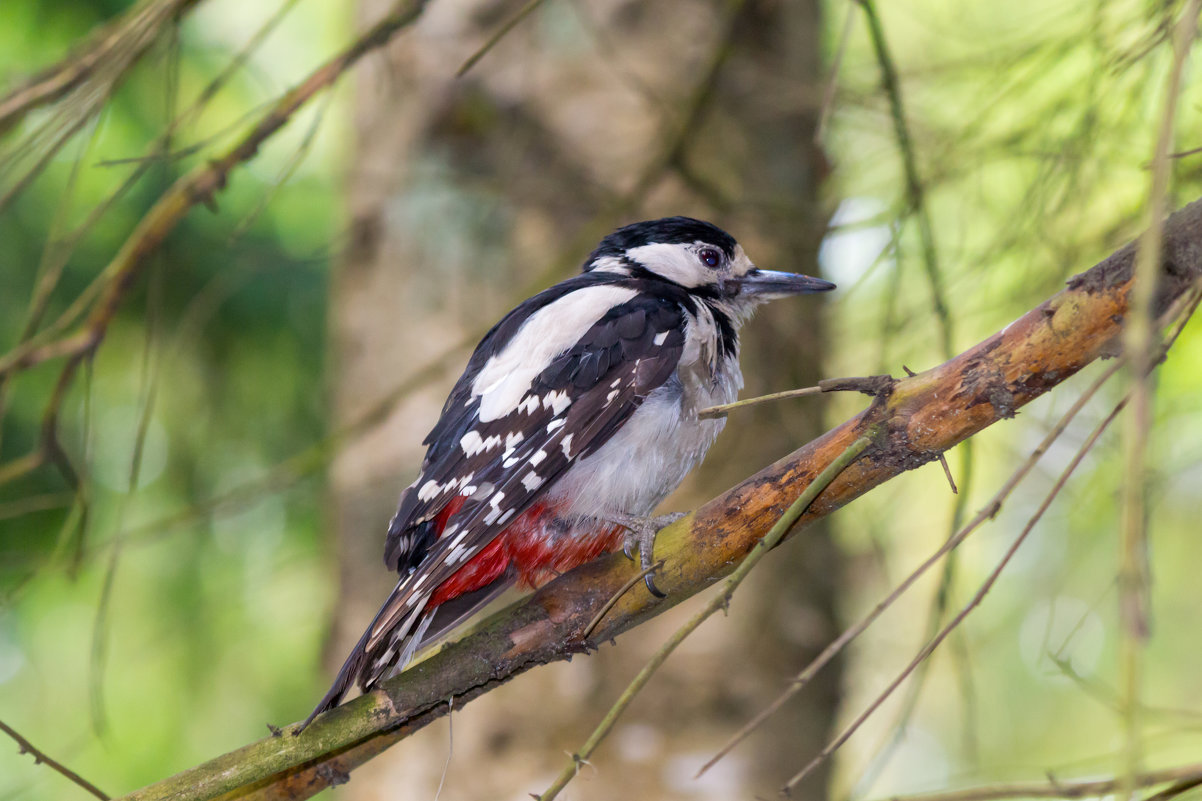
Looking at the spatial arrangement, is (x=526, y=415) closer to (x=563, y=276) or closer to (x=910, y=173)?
(x=910, y=173)

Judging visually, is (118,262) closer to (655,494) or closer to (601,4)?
(655,494)

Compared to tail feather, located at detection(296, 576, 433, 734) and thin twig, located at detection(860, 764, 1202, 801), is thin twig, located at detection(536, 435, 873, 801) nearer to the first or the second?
thin twig, located at detection(860, 764, 1202, 801)

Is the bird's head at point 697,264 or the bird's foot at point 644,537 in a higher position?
the bird's head at point 697,264

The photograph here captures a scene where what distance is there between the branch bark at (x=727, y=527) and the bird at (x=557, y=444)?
16 cm

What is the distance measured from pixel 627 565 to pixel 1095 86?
1.20m

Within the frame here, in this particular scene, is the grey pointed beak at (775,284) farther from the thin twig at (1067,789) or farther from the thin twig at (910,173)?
the thin twig at (1067,789)

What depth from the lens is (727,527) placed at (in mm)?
1482

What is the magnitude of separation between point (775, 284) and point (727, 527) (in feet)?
3.39

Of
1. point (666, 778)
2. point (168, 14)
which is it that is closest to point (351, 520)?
point (666, 778)

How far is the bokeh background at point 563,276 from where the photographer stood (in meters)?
1.98

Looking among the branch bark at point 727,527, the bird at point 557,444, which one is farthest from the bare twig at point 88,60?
the branch bark at point 727,527

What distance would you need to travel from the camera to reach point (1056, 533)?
3.41m

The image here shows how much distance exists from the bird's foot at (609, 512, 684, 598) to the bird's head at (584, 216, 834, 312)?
721 millimetres

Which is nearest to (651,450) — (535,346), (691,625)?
(535,346)
